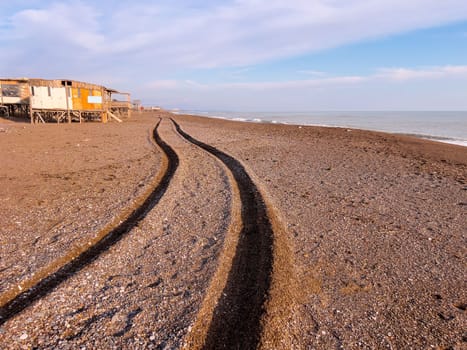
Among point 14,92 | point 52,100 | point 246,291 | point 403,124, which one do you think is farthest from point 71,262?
point 403,124

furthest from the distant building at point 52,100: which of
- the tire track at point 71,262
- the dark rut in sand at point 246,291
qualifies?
the dark rut in sand at point 246,291

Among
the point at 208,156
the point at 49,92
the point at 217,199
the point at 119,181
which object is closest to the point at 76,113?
the point at 49,92

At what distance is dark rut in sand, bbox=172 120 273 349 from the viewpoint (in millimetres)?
2555

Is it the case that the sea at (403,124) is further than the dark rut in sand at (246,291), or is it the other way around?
the sea at (403,124)

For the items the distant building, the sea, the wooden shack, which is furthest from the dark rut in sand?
the wooden shack

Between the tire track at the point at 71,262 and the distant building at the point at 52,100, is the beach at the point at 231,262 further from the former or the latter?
the distant building at the point at 52,100

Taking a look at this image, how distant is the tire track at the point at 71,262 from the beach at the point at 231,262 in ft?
0.07

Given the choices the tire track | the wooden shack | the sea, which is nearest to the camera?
the tire track

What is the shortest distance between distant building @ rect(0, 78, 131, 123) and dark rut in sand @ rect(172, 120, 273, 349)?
87.8 feet

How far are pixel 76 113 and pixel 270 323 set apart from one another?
3048cm

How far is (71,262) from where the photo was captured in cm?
374

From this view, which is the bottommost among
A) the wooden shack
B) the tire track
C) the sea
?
the tire track

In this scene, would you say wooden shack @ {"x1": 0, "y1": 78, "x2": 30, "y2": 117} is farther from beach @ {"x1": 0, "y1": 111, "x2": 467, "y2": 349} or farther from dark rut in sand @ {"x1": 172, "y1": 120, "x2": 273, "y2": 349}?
dark rut in sand @ {"x1": 172, "y1": 120, "x2": 273, "y2": 349}

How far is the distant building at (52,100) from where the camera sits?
25859 millimetres
